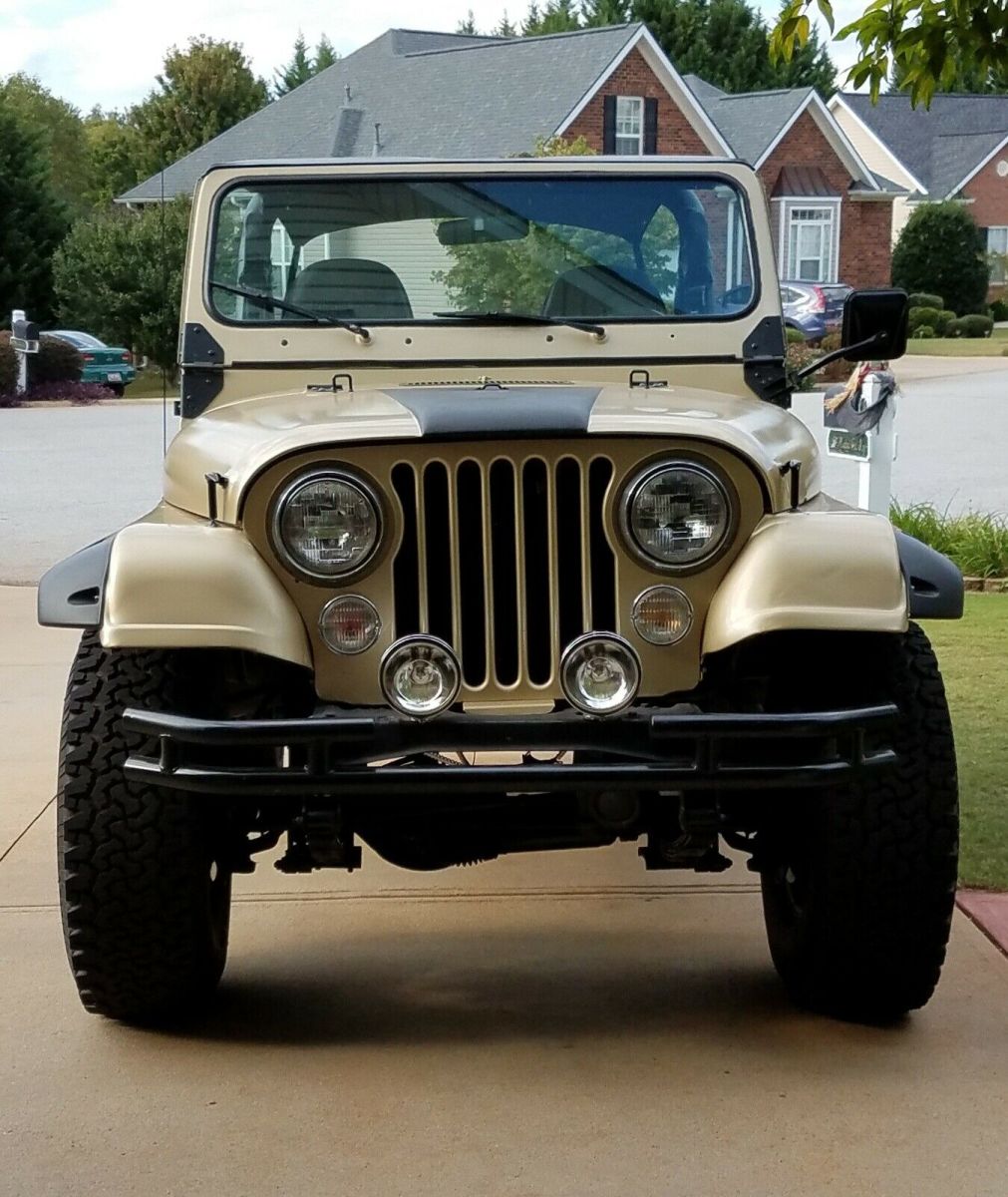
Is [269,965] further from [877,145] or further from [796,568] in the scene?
[877,145]

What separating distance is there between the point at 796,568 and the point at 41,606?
1.52 metres

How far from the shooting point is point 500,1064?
4043mm

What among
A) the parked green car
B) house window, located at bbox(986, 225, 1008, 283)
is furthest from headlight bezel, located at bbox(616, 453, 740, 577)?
house window, located at bbox(986, 225, 1008, 283)

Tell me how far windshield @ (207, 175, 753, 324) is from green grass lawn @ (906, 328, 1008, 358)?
2981 cm

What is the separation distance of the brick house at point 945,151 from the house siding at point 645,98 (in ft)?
55.2

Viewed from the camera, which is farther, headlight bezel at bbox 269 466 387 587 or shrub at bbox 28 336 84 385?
shrub at bbox 28 336 84 385

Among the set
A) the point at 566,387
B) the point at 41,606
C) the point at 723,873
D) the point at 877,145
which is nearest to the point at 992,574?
the point at 723,873

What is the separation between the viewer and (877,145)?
60750mm

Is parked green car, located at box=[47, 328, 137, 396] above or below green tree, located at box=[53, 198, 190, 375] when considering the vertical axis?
below

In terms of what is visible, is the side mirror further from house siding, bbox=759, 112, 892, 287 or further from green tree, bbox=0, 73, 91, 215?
green tree, bbox=0, 73, 91, 215

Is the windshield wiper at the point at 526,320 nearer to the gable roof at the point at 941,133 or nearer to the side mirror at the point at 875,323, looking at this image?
the side mirror at the point at 875,323

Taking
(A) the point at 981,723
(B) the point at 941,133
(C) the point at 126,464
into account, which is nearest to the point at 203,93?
(B) the point at 941,133

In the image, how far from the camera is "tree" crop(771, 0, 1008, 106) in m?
5.88

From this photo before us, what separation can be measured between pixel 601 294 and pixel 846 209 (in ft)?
140
